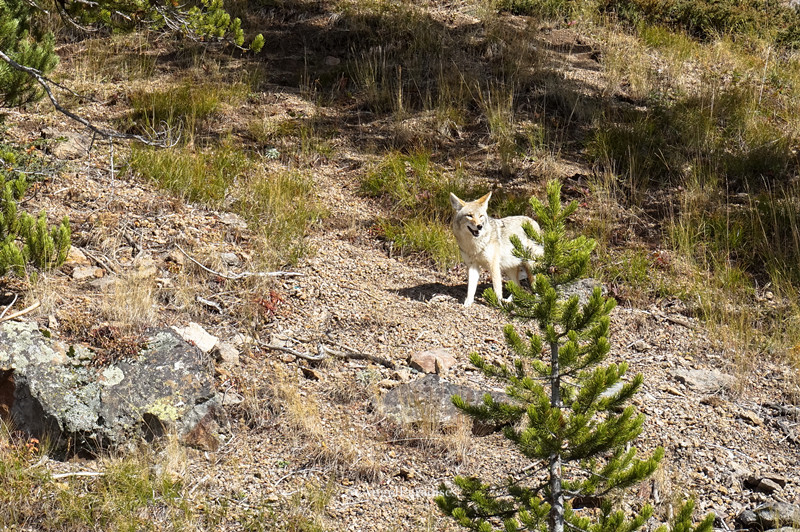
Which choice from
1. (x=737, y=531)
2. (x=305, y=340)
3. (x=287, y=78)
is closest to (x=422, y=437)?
(x=305, y=340)

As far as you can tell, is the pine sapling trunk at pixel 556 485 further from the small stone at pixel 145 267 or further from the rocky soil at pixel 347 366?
the small stone at pixel 145 267

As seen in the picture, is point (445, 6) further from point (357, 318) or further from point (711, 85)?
point (357, 318)

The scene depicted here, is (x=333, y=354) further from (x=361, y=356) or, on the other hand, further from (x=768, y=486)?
(x=768, y=486)

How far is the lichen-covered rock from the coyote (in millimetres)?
2746

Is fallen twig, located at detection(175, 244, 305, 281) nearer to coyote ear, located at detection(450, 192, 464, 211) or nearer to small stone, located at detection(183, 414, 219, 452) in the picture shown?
coyote ear, located at detection(450, 192, 464, 211)

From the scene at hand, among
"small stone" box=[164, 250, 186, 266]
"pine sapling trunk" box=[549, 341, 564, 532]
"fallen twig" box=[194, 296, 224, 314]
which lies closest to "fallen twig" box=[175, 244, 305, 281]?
"small stone" box=[164, 250, 186, 266]

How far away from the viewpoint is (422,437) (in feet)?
18.7

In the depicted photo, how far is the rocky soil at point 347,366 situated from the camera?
5324 millimetres

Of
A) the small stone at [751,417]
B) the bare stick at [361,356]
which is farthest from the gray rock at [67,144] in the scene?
the small stone at [751,417]

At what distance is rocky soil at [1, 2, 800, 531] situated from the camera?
5.32 metres

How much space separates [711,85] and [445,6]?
4859mm

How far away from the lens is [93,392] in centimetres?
539

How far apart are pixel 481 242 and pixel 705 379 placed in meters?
2.27

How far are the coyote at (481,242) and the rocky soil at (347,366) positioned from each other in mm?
349
